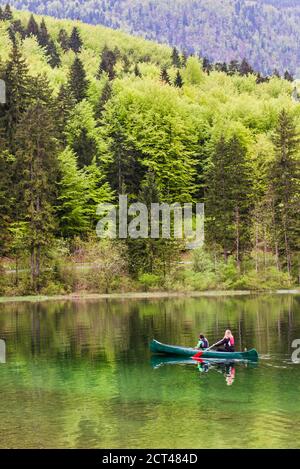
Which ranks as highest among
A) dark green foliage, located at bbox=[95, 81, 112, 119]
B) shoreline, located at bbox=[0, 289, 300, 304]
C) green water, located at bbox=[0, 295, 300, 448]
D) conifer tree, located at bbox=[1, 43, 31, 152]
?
dark green foliage, located at bbox=[95, 81, 112, 119]

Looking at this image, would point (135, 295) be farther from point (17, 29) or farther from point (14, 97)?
point (17, 29)

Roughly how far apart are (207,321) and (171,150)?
171 feet

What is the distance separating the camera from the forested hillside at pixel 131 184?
3088 inches

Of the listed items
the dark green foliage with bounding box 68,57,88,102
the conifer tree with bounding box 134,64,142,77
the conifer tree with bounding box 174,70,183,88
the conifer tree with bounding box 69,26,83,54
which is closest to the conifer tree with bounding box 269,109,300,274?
the dark green foliage with bounding box 68,57,88,102

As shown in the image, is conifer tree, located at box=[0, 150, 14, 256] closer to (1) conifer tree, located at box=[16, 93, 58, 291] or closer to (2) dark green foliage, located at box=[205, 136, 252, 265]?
(1) conifer tree, located at box=[16, 93, 58, 291]

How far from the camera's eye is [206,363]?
125 feet

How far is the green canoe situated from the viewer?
121 ft

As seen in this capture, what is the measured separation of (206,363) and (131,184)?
6220 centimetres

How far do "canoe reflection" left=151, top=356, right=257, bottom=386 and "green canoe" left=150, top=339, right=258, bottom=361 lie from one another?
25cm

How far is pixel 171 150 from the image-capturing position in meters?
102

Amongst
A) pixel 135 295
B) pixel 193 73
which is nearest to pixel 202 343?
pixel 135 295

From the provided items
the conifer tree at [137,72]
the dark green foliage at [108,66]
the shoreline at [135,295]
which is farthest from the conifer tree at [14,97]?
the conifer tree at [137,72]

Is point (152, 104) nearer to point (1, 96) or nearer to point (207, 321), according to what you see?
point (1, 96)
